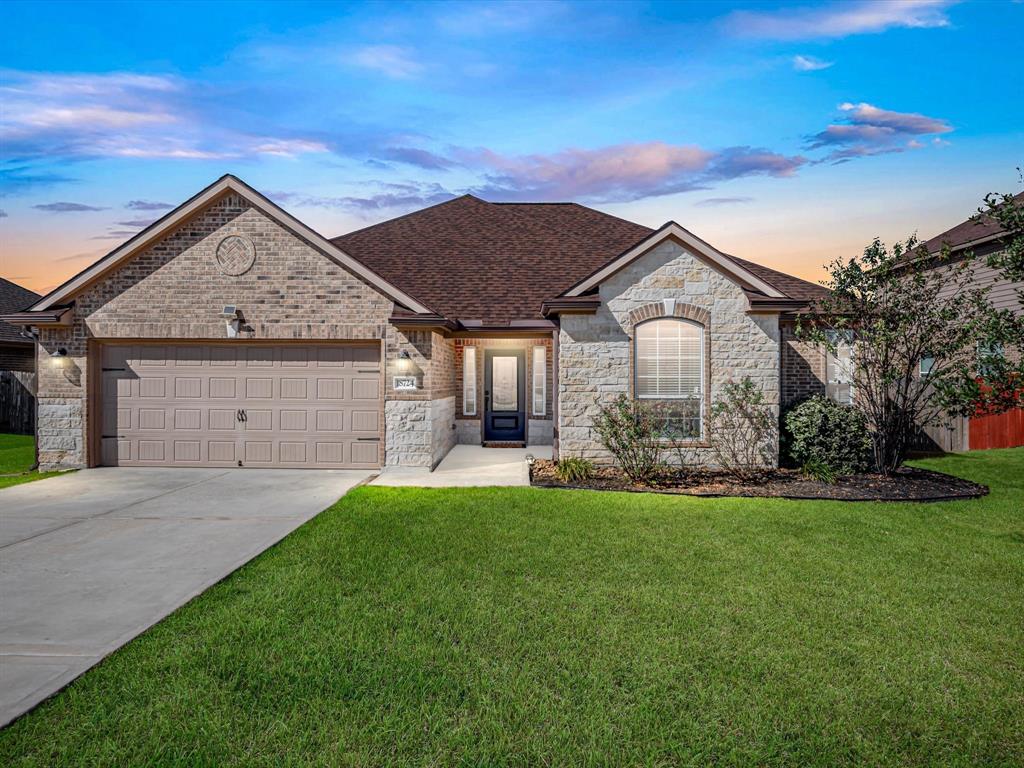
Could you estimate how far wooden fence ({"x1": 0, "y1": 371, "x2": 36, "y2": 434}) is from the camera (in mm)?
19000

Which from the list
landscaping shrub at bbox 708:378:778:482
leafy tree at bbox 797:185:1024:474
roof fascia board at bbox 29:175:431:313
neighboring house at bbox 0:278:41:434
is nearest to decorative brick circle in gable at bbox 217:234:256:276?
roof fascia board at bbox 29:175:431:313

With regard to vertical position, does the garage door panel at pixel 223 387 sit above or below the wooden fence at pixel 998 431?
above

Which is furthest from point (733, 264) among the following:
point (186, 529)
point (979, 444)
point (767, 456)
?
point (186, 529)

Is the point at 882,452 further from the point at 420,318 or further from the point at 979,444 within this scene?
the point at 420,318

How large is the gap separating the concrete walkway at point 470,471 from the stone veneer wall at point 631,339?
1.39 m

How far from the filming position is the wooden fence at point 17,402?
19000 mm

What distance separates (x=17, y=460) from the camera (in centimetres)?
1356

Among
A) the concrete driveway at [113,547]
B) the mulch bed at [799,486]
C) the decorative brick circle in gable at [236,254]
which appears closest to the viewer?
the concrete driveway at [113,547]

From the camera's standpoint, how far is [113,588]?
5.39 metres

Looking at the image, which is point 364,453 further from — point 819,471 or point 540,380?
point 819,471

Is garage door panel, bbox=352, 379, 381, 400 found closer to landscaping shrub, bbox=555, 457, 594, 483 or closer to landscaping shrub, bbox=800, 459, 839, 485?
landscaping shrub, bbox=555, 457, 594, 483

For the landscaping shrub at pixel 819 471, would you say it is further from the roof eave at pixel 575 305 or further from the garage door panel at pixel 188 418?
the garage door panel at pixel 188 418

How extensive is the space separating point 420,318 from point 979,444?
571 inches

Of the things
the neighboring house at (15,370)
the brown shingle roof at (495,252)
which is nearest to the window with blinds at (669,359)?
the brown shingle roof at (495,252)
